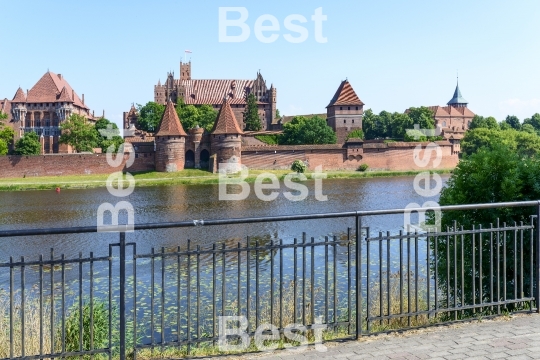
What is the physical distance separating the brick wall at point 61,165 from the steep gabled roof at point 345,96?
29075mm

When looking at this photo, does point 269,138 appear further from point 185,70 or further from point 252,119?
point 185,70

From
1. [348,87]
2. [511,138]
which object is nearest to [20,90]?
[348,87]

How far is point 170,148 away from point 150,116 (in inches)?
847

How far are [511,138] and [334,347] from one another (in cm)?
7205

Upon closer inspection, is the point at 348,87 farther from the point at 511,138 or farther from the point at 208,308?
the point at 208,308

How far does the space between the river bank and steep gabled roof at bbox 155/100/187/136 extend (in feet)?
13.4

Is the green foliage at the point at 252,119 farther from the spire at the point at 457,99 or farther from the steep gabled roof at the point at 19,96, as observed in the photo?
the spire at the point at 457,99

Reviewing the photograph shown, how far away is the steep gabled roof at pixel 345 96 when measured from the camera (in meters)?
76.9

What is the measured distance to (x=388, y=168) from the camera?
65.1m

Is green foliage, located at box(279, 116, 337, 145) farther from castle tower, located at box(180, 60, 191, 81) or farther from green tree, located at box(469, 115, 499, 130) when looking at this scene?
castle tower, located at box(180, 60, 191, 81)

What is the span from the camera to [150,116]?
254ft

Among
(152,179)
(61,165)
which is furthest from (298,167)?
(61,165)

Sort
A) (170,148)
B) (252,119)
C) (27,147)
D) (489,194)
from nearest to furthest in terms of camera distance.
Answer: (489,194) → (170,148) → (27,147) → (252,119)

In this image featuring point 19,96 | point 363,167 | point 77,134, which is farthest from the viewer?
point 19,96
